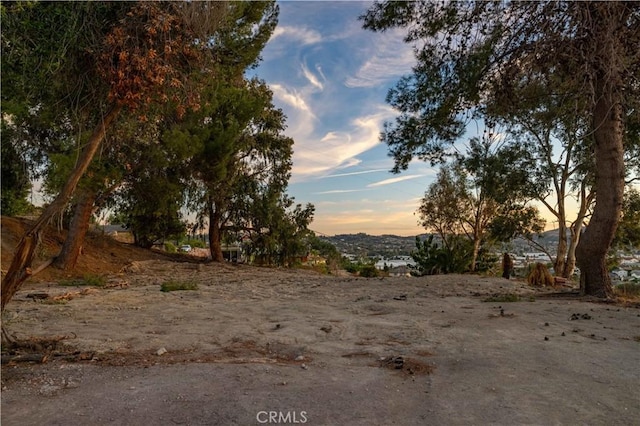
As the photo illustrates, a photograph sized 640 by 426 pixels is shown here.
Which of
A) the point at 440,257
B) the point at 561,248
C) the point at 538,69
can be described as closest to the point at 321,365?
the point at 538,69

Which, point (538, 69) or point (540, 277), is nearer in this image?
point (538, 69)

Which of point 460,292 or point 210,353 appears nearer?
point 210,353

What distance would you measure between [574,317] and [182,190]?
40.8ft

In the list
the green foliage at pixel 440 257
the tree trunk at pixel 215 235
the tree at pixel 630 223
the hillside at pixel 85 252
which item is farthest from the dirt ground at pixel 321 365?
the tree at pixel 630 223

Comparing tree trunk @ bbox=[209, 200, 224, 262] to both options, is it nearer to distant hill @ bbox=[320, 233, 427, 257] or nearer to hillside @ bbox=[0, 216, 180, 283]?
hillside @ bbox=[0, 216, 180, 283]

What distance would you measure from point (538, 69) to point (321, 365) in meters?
A: 5.89

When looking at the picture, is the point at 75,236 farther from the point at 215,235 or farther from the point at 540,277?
the point at 540,277

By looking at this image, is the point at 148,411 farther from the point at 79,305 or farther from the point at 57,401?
the point at 79,305

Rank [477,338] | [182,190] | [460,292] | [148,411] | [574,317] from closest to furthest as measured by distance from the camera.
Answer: [148,411]
[477,338]
[574,317]
[460,292]
[182,190]

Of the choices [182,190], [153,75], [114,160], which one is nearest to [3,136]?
[114,160]

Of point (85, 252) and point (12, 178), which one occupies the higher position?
point (12, 178)

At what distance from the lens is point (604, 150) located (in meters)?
7.39

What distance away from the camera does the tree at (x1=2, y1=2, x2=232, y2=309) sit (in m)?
3.77

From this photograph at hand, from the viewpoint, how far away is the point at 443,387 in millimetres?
2904
